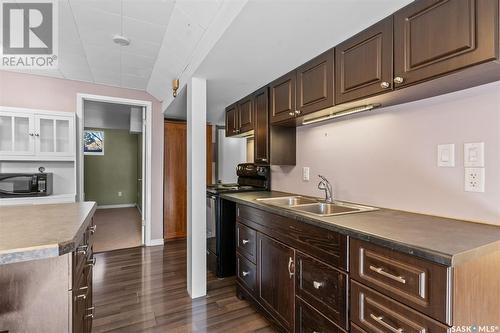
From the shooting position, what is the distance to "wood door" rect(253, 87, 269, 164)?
2.52 metres

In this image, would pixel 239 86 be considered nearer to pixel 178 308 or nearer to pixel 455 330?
pixel 178 308

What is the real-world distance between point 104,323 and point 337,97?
2.43 meters

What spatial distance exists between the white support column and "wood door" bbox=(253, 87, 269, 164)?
615mm

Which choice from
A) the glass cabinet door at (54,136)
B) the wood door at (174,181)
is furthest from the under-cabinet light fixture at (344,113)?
the glass cabinet door at (54,136)

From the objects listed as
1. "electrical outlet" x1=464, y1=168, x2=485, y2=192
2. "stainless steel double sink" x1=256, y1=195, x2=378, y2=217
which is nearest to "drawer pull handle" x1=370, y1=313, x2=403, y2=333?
"stainless steel double sink" x1=256, y1=195, x2=378, y2=217

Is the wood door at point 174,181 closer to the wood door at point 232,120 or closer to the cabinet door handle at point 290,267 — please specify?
the wood door at point 232,120

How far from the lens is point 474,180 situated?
4.17 ft

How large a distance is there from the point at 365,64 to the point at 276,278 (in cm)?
153

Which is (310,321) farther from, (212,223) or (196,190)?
(212,223)

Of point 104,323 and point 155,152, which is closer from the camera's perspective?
point 104,323

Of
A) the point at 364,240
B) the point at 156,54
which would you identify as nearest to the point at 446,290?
→ the point at 364,240

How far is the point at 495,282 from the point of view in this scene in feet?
3.31

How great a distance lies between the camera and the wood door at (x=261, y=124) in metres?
2.52

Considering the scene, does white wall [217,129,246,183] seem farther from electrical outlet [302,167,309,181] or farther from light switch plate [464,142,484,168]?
light switch plate [464,142,484,168]
